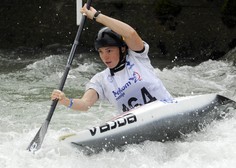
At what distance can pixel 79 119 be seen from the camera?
6.64 meters

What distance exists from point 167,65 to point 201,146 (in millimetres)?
6820

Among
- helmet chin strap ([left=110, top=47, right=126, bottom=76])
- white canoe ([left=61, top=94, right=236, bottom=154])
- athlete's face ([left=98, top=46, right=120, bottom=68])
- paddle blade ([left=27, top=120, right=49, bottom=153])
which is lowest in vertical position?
white canoe ([left=61, top=94, right=236, bottom=154])

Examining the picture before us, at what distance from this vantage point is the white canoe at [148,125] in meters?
4.36

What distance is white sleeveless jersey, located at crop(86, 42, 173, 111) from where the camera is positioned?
456 centimetres

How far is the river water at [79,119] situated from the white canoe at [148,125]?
0.07m

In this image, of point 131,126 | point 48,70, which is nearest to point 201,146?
point 131,126

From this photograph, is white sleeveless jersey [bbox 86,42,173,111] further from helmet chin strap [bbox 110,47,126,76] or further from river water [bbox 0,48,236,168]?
river water [bbox 0,48,236,168]

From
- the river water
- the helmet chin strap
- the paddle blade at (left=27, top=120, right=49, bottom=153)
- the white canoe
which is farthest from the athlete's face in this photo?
the paddle blade at (left=27, top=120, right=49, bottom=153)

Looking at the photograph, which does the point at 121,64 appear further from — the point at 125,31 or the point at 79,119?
the point at 79,119

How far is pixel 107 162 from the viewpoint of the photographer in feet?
14.1

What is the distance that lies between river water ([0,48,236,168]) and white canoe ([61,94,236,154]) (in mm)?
71

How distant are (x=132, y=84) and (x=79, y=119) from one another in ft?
7.30

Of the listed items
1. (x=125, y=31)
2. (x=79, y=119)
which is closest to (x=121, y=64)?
(x=125, y=31)

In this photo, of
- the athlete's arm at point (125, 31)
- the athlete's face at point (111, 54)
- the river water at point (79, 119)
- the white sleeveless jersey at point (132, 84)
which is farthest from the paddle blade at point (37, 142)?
the athlete's arm at point (125, 31)
